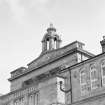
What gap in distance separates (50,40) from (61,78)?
40.3 feet

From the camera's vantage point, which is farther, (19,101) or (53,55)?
(53,55)

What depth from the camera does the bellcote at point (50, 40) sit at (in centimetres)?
4805

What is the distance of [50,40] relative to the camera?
48312 millimetres

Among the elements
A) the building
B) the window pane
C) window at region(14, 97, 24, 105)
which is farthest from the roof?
window at region(14, 97, 24, 105)

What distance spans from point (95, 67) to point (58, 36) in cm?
1561

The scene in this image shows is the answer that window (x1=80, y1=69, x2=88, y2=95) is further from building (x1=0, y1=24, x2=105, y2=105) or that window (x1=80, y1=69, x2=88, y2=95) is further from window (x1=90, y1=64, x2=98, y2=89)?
window (x1=90, y1=64, x2=98, y2=89)

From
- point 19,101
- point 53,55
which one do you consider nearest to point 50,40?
point 53,55

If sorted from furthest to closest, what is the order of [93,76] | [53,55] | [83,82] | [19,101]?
1. [53,55]
2. [19,101]
3. [83,82]
4. [93,76]

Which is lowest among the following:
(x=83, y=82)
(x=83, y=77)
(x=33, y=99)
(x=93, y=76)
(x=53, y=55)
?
(x=33, y=99)

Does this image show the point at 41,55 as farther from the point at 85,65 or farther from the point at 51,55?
the point at 85,65

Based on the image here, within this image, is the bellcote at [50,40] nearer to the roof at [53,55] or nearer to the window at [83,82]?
the roof at [53,55]

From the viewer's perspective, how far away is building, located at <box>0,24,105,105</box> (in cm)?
3388

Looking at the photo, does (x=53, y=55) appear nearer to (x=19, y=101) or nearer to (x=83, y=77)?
(x=19, y=101)

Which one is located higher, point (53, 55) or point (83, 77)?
point (53, 55)
